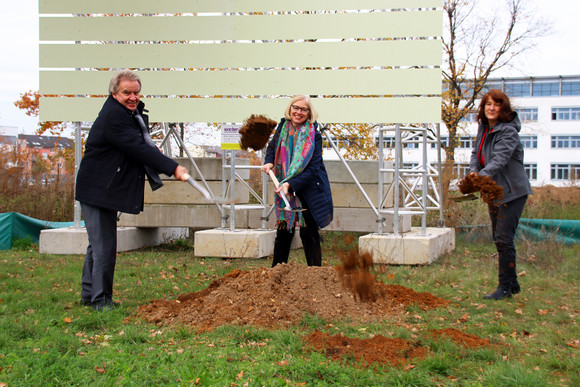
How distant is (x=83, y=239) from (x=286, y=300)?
5269mm

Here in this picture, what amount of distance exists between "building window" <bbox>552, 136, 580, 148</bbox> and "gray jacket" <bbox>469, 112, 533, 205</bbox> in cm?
6345

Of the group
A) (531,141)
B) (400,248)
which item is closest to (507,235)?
(400,248)

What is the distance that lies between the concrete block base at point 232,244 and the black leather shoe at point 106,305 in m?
3.57

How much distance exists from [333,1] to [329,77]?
1.10m

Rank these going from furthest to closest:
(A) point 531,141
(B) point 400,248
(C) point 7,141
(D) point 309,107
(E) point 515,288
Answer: (A) point 531,141, (C) point 7,141, (B) point 400,248, (D) point 309,107, (E) point 515,288

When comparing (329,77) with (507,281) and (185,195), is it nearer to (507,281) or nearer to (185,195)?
(185,195)

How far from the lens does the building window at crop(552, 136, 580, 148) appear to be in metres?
63.1

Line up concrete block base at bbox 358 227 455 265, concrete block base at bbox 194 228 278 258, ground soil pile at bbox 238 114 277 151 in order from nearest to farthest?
ground soil pile at bbox 238 114 277 151, concrete block base at bbox 358 227 455 265, concrete block base at bbox 194 228 278 258

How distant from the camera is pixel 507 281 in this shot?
5664mm

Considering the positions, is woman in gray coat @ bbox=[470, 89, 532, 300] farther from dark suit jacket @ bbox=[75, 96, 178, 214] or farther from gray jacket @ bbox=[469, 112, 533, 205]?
dark suit jacket @ bbox=[75, 96, 178, 214]

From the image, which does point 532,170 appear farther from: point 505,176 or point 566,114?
point 505,176

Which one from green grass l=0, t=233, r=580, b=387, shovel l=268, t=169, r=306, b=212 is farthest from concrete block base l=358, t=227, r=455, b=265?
shovel l=268, t=169, r=306, b=212

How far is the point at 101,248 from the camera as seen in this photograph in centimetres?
520

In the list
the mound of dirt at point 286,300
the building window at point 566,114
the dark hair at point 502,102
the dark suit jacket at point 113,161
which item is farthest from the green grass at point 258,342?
the building window at point 566,114
